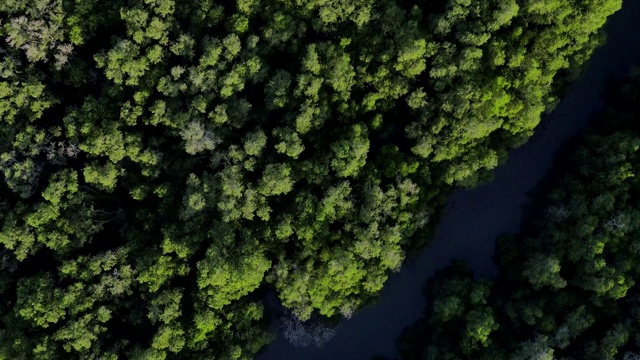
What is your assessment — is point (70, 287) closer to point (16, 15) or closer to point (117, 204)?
point (117, 204)

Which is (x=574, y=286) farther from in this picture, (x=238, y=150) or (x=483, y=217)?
(x=238, y=150)

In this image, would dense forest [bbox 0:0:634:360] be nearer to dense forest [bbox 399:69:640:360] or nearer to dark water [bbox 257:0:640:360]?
dense forest [bbox 399:69:640:360]

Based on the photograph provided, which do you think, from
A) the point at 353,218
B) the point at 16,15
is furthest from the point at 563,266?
the point at 16,15

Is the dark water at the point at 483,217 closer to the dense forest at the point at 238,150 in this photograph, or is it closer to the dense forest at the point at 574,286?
the dense forest at the point at 574,286

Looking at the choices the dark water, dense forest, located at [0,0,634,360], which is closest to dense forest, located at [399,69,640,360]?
dense forest, located at [0,0,634,360]

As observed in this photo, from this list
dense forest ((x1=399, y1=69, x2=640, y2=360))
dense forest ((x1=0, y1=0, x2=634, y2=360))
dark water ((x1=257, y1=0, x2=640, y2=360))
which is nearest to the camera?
dense forest ((x1=0, y1=0, x2=634, y2=360))

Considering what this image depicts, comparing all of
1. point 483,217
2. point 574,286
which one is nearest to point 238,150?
point 483,217
